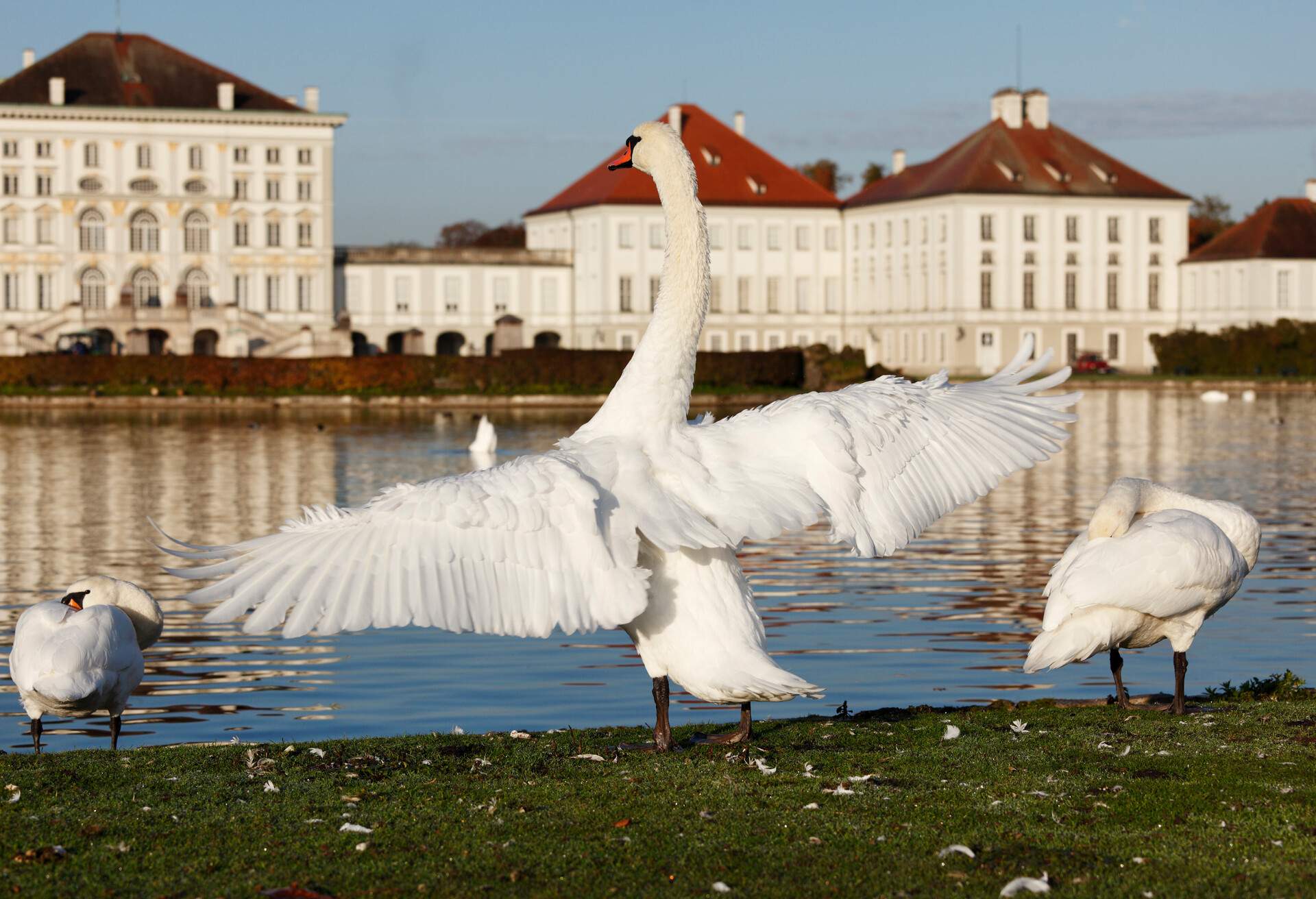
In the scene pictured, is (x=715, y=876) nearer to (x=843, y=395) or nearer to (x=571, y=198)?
(x=843, y=395)

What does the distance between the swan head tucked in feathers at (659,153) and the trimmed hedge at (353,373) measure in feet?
202

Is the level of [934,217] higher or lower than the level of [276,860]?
higher

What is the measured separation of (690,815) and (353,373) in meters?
66.0

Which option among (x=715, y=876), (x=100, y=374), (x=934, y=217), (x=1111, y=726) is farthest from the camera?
(x=934, y=217)

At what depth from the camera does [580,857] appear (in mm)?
6445

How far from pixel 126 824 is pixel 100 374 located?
221 ft

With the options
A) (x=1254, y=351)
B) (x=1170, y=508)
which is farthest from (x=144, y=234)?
(x=1170, y=508)

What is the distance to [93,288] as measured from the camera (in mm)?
115688

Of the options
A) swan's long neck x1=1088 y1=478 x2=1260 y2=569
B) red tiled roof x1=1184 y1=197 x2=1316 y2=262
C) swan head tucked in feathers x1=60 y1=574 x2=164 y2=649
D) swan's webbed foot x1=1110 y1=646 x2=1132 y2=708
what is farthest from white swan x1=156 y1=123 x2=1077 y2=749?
red tiled roof x1=1184 y1=197 x2=1316 y2=262

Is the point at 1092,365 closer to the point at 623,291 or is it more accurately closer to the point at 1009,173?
the point at 1009,173

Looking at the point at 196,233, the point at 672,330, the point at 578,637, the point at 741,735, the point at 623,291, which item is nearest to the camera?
the point at 672,330

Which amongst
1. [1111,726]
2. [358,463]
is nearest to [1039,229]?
[358,463]

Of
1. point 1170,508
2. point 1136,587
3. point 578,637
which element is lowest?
point 578,637

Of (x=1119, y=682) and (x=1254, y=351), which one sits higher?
(x=1254, y=351)
